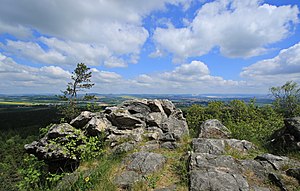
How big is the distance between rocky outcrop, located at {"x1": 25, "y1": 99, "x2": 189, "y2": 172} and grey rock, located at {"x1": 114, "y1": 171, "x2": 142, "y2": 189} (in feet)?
7.44

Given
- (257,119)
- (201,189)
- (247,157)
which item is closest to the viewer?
(201,189)

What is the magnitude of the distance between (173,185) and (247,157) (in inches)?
169

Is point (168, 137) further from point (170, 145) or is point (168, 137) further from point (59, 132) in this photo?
point (59, 132)

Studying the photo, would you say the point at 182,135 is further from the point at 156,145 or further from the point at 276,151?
the point at 276,151

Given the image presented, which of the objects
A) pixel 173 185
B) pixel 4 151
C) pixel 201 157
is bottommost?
pixel 4 151

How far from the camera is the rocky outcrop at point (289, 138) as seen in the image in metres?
9.45

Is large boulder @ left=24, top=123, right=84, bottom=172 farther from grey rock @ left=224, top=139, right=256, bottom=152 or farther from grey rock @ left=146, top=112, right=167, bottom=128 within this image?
grey rock @ left=224, top=139, right=256, bottom=152

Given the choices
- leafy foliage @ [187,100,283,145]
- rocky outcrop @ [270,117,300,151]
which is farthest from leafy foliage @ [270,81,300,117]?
rocky outcrop @ [270,117,300,151]

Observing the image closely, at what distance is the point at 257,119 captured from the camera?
21109 mm

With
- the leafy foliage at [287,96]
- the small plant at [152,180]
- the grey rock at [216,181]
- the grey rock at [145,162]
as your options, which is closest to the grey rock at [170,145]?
the grey rock at [145,162]

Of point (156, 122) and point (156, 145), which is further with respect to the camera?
point (156, 122)

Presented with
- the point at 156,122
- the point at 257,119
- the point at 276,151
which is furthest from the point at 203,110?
the point at 276,151

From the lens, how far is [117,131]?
11992 millimetres

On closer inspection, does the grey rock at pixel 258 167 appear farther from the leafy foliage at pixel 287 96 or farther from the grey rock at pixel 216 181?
the leafy foliage at pixel 287 96
